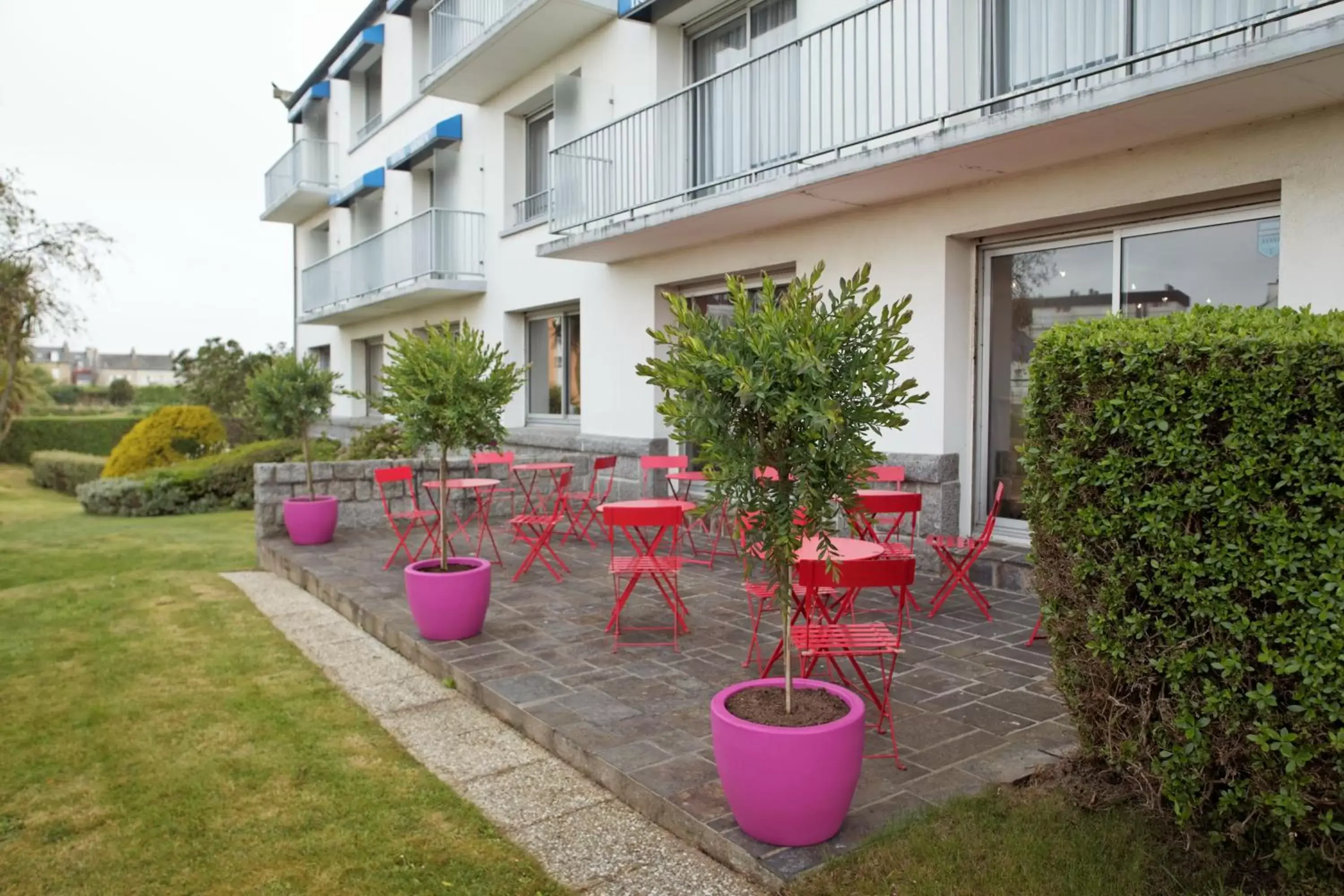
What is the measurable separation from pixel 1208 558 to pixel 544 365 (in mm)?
11311

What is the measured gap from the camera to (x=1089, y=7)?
6102 mm

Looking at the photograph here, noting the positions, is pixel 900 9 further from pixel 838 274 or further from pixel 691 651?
pixel 691 651

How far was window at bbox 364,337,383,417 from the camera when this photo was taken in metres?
18.8

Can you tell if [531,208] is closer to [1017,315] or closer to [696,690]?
[1017,315]

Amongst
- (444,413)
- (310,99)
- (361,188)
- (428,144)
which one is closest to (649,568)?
(444,413)

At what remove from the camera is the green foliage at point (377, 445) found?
476 inches

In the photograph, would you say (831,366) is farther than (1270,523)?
Yes

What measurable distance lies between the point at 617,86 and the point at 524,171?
315 centimetres

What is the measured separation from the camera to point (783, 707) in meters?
3.16

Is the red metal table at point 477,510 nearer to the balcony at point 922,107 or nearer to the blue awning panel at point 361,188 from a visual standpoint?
the balcony at point 922,107

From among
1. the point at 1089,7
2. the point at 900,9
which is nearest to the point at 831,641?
the point at 1089,7

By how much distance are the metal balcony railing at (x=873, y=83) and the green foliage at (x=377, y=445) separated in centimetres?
390

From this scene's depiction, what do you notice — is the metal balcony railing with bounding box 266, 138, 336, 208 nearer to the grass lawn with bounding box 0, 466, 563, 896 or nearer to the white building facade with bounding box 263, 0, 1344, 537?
the white building facade with bounding box 263, 0, 1344, 537

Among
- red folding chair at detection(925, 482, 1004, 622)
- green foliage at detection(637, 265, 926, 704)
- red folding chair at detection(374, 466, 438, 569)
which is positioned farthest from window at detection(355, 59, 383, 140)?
green foliage at detection(637, 265, 926, 704)
